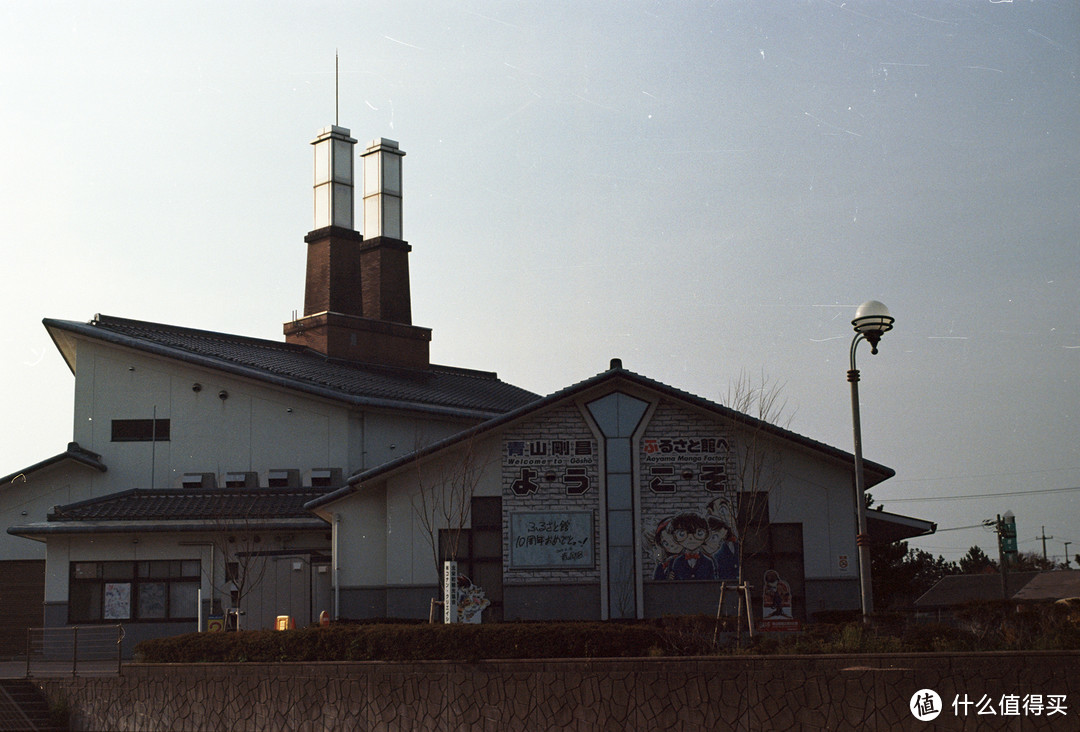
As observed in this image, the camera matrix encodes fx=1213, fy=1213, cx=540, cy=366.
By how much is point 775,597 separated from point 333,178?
24.1 meters

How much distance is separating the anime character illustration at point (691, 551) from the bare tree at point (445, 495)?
165 inches

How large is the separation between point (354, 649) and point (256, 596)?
10545 mm

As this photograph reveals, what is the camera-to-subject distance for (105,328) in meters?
33.8

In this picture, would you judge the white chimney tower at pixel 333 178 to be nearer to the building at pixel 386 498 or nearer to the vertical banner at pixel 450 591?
the building at pixel 386 498

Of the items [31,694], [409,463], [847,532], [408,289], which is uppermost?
[408,289]

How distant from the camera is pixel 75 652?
21.0 m

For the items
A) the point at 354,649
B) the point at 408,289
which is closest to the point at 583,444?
the point at 354,649

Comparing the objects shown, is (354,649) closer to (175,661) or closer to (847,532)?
(175,661)

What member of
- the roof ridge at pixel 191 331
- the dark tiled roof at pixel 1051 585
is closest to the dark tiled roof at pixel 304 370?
the roof ridge at pixel 191 331

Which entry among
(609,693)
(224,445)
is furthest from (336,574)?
(609,693)

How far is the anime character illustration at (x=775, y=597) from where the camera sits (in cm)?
2412

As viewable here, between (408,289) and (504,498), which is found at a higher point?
(408,289)

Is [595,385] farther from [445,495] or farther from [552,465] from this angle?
[445,495]

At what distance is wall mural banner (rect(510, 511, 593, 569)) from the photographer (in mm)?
24562
